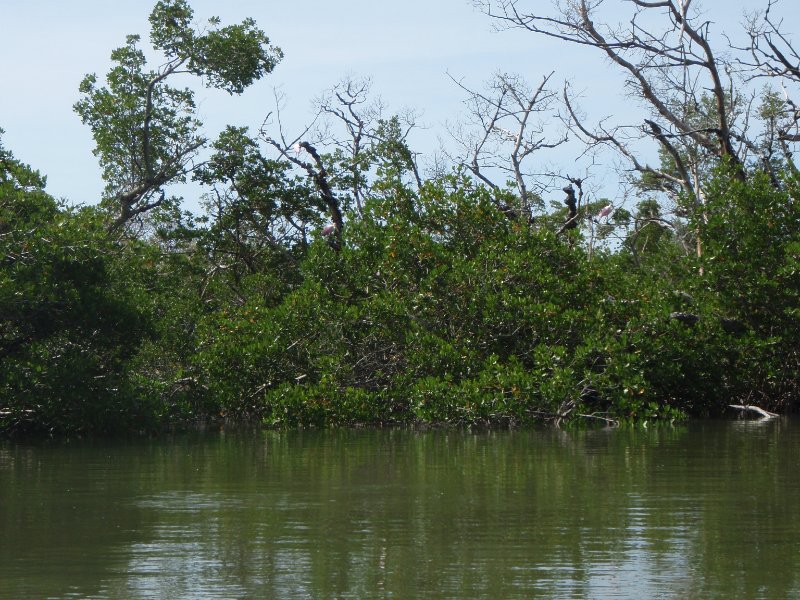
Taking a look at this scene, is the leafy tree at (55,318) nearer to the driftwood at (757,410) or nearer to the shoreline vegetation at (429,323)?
the shoreline vegetation at (429,323)

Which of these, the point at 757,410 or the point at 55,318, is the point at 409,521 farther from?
the point at 757,410

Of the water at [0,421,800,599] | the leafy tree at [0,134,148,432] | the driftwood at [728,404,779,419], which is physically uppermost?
the leafy tree at [0,134,148,432]

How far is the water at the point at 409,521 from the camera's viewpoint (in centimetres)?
576

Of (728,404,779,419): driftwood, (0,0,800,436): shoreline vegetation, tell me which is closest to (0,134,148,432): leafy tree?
(0,0,800,436): shoreline vegetation

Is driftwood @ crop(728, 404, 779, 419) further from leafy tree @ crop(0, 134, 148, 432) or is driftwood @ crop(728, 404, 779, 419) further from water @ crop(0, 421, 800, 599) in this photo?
leafy tree @ crop(0, 134, 148, 432)

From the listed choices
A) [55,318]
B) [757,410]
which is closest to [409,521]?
[55,318]

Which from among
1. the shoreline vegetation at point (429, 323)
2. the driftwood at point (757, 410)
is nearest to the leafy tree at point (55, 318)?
the shoreline vegetation at point (429, 323)

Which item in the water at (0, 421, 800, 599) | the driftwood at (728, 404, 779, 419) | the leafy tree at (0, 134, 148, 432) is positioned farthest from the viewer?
the driftwood at (728, 404, 779, 419)

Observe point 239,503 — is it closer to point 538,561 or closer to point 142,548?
point 142,548

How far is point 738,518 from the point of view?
297 inches

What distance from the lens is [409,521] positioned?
24.9 ft

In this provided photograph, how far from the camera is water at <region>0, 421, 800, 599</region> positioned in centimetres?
576

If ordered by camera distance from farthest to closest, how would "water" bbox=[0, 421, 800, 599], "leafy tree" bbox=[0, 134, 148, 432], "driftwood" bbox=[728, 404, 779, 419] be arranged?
1. "driftwood" bbox=[728, 404, 779, 419]
2. "leafy tree" bbox=[0, 134, 148, 432]
3. "water" bbox=[0, 421, 800, 599]

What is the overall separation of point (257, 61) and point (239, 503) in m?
14.3
